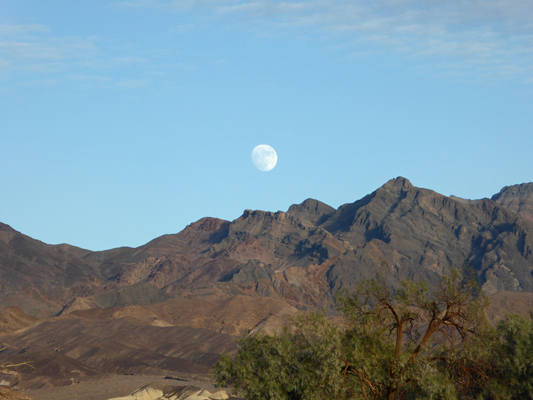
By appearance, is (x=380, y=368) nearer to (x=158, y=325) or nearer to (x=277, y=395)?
(x=277, y=395)

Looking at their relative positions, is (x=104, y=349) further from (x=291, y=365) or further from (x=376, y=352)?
(x=376, y=352)

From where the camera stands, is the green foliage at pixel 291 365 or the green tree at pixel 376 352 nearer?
the green foliage at pixel 291 365

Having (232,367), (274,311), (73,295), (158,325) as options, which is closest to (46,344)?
(158,325)

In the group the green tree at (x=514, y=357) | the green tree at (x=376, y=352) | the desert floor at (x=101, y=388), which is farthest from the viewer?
the desert floor at (x=101, y=388)

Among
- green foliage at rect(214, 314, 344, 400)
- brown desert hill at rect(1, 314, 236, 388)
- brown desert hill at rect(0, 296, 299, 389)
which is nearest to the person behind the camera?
green foliage at rect(214, 314, 344, 400)

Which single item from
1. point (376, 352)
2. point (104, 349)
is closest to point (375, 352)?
point (376, 352)

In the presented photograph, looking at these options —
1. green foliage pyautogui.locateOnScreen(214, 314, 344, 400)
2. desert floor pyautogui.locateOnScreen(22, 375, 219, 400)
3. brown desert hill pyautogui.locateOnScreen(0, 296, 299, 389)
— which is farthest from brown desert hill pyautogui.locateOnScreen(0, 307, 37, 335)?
green foliage pyautogui.locateOnScreen(214, 314, 344, 400)

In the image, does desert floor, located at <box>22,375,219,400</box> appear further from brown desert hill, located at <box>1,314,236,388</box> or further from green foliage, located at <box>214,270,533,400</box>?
green foliage, located at <box>214,270,533,400</box>

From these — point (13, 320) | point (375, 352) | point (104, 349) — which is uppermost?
point (13, 320)

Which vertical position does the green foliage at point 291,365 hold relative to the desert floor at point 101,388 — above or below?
above

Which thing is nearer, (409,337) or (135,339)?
(409,337)

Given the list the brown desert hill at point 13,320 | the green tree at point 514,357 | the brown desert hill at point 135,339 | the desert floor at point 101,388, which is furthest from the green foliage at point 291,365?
the brown desert hill at point 13,320

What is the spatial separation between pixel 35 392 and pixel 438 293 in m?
68.4

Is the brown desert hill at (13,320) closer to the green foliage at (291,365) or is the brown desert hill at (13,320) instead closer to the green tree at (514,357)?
the green foliage at (291,365)
